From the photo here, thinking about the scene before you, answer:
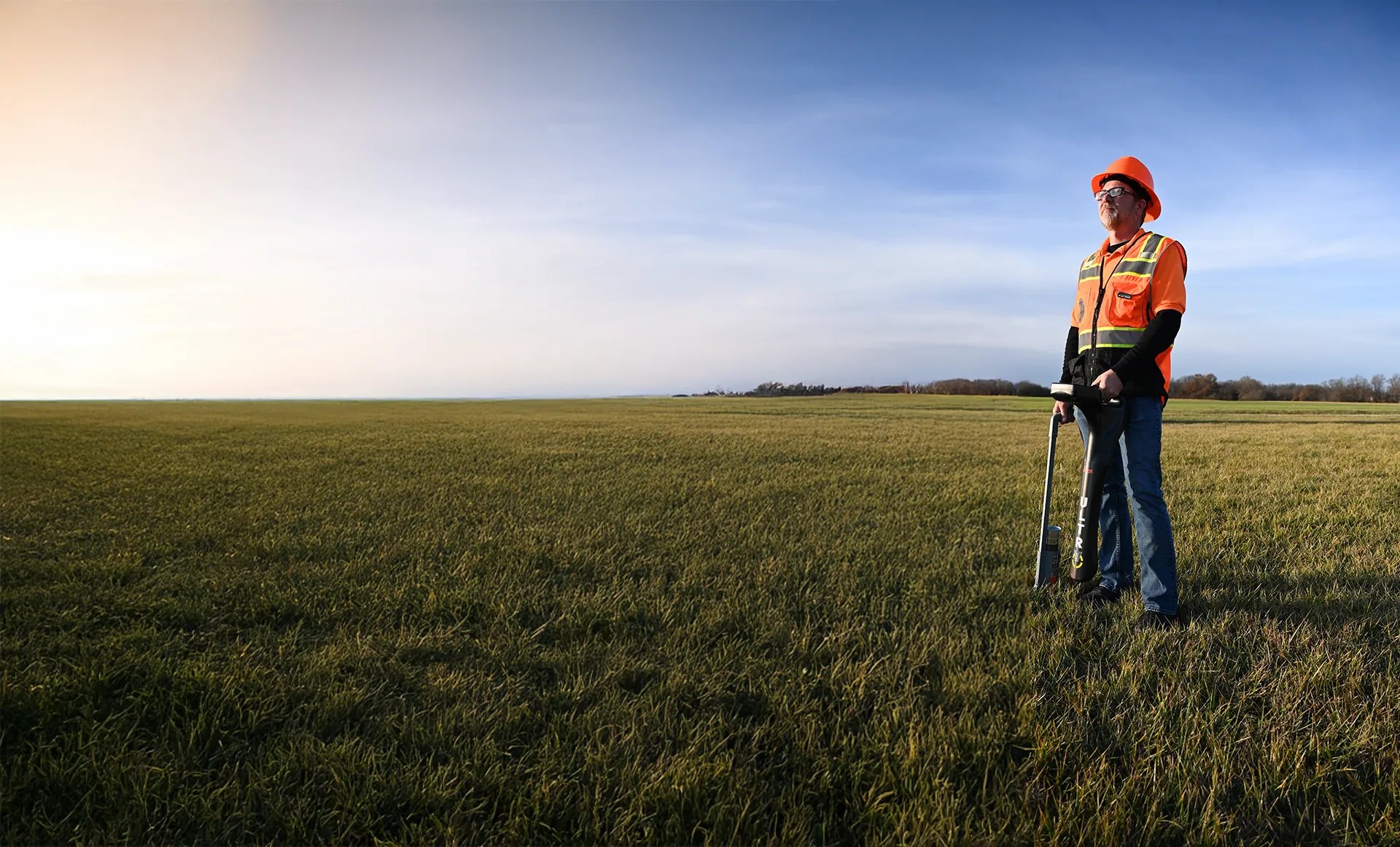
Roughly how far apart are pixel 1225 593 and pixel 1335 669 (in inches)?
50.3

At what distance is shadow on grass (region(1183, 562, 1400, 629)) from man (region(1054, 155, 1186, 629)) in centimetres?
45

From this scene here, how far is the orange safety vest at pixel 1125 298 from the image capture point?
4137 millimetres

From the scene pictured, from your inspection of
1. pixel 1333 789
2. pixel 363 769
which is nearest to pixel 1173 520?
pixel 1333 789

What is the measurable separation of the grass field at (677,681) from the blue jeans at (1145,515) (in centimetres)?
26

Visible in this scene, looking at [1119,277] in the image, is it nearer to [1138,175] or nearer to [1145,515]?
[1138,175]

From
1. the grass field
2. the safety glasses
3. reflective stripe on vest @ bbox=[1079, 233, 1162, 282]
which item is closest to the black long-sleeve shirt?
reflective stripe on vest @ bbox=[1079, 233, 1162, 282]

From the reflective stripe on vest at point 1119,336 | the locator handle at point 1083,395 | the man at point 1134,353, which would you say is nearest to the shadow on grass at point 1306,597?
the man at point 1134,353

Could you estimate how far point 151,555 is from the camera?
5.61 meters

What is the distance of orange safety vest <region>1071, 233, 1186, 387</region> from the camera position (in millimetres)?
4137

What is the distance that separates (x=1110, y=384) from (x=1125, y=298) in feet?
2.04

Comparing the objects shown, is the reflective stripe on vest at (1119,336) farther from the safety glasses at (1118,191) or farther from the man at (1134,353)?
the safety glasses at (1118,191)

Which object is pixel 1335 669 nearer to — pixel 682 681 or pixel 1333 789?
pixel 1333 789

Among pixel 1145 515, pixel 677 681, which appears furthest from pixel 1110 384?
pixel 677 681

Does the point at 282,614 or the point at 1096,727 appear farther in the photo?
the point at 282,614
